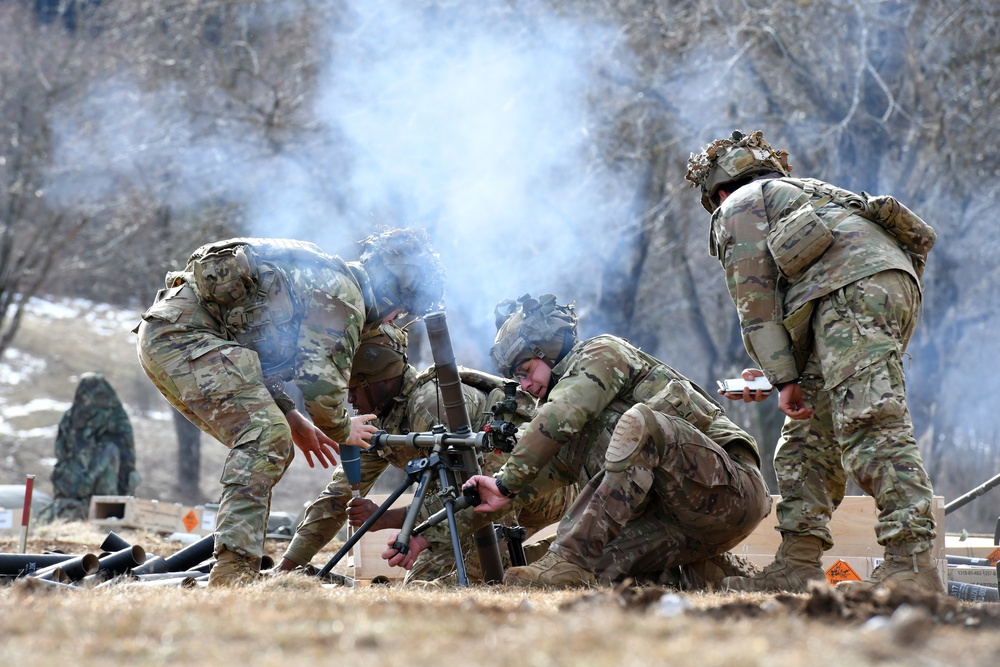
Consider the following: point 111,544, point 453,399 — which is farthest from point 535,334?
point 111,544

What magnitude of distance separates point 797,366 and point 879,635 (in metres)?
2.81

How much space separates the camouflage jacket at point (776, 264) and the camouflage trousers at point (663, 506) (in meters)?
0.54

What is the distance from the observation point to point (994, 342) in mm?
18531

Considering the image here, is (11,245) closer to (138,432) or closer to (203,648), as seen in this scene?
(138,432)

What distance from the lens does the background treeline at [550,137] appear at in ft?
53.9

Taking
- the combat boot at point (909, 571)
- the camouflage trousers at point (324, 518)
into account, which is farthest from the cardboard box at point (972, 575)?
the camouflage trousers at point (324, 518)

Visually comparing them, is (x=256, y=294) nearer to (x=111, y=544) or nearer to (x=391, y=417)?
(x=391, y=417)

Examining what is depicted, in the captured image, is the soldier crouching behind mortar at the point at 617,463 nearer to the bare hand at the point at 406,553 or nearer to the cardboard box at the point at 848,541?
the bare hand at the point at 406,553

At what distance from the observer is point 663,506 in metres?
5.31

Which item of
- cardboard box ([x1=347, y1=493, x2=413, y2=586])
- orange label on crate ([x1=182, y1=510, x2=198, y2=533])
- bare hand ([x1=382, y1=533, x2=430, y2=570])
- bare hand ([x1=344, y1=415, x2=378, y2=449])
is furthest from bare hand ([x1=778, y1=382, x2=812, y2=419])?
orange label on crate ([x1=182, y1=510, x2=198, y2=533])

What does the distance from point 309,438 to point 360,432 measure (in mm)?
287

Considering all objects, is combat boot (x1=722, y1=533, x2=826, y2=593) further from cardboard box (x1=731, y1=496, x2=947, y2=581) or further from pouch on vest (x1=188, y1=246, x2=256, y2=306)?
pouch on vest (x1=188, y1=246, x2=256, y2=306)

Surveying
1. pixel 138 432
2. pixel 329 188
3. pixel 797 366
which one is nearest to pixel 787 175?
pixel 797 366

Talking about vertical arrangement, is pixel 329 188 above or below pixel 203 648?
above
